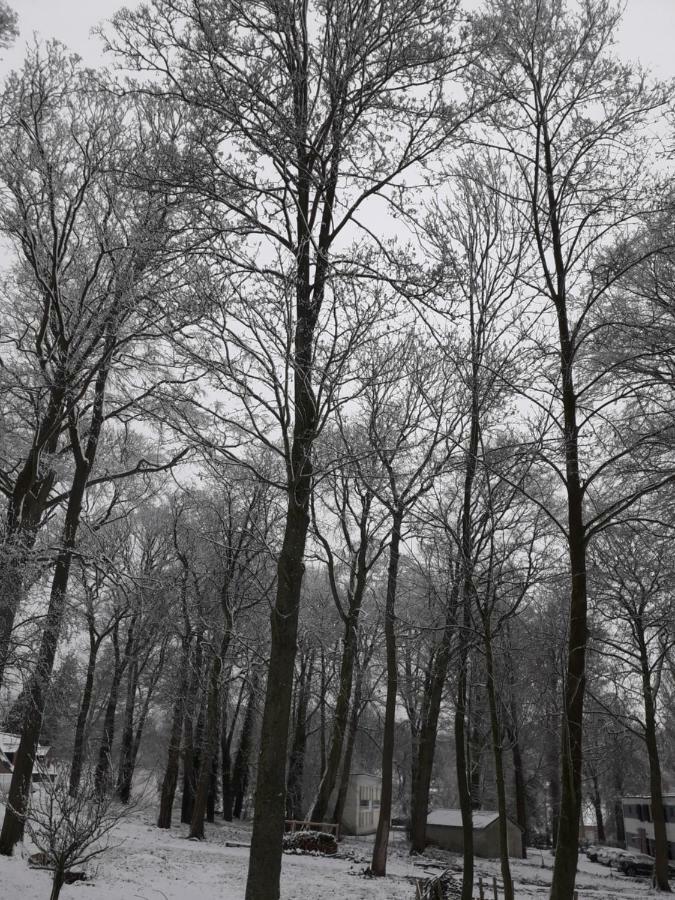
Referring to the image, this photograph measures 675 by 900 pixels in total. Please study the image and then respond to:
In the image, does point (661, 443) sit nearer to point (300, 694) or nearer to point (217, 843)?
point (217, 843)

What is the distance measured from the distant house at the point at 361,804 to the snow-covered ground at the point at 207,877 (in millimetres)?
17127

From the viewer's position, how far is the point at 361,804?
38188 millimetres

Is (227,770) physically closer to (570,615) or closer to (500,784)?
(500,784)

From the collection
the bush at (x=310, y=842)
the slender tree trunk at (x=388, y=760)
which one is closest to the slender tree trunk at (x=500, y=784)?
the slender tree trunk at (x=388, y=760)

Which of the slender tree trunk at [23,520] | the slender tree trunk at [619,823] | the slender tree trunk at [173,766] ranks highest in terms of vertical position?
the slender tree trunk at [23,520]

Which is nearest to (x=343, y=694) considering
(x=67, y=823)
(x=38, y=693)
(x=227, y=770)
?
(x=38, y=693)

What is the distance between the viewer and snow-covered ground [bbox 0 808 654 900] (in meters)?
9.73

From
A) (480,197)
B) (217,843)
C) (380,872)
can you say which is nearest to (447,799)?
(217,843)

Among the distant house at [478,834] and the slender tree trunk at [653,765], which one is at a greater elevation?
the slender tree trunk at [653,765]

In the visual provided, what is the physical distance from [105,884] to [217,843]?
946 cm

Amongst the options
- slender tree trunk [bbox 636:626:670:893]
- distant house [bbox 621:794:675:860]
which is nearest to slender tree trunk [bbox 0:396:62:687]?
slender tree trunk [bbox 636:626:670:893]

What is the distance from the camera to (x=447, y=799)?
60875 millimetres

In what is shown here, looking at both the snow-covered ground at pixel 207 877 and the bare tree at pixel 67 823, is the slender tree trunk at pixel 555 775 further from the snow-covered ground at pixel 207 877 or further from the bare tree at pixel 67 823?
the bare tree at pixel 67 823

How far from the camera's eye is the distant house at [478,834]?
25.3m
